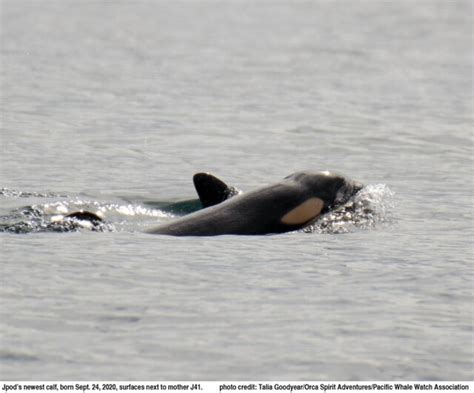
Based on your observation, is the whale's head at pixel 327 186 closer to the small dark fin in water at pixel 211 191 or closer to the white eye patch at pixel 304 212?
the white eye patch at pixel 304 212

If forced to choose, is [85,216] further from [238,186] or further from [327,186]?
[238,186]

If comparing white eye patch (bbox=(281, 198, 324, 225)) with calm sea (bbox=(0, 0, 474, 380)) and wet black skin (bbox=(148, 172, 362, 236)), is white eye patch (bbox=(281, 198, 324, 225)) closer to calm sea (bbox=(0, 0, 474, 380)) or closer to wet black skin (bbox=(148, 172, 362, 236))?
wet black skin (bbox=(148, 172, 362, 236))

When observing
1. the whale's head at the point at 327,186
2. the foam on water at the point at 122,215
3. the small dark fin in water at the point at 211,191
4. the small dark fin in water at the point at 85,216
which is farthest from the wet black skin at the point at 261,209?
the small dark fin in water at the point at 211,191

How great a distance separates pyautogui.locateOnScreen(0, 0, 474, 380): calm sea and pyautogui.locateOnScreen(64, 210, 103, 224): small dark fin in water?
0.35 metres

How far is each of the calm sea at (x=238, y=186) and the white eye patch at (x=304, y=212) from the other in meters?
0.33

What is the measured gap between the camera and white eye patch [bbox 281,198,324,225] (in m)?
15.1

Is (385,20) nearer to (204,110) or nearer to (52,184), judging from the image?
(204,110)

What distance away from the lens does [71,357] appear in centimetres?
996

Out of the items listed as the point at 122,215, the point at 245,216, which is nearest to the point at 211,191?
the point at 122,215

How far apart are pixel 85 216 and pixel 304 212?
2401 millimetres

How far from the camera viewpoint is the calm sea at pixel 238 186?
1034cm

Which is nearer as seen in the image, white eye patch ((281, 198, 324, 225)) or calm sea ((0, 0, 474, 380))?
calm sea ((0, 0, 474, 380))

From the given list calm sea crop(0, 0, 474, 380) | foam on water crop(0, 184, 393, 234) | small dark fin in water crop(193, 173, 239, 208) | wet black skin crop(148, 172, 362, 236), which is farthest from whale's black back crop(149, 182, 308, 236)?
small dark fin in water crop(193, 173, 239, 208)

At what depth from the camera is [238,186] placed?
18.4 m
